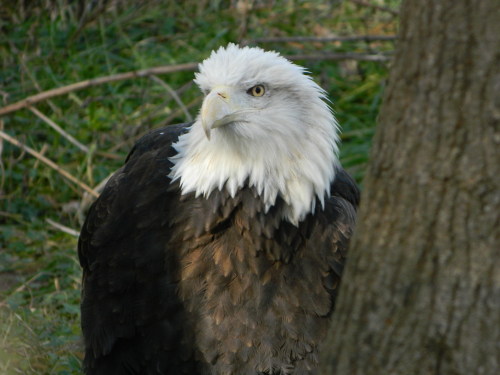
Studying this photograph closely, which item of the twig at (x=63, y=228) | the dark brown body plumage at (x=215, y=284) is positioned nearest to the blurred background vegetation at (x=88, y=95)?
the twig at (x=63, y=228)

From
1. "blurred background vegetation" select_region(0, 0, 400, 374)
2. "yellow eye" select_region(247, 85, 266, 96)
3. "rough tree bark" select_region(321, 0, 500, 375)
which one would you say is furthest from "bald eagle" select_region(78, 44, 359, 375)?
"rough tree bark" select_region(321, 0, 500, 375)

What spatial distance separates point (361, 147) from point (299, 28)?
1.86 meters

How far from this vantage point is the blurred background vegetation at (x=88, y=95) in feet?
Result: 17.2

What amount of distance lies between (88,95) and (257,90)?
358 cm

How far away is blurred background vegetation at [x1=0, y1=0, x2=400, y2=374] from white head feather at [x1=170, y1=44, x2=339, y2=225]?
1.54m

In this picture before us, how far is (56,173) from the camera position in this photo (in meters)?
6.30

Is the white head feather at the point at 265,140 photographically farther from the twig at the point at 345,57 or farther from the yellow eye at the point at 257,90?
the twig at the point at 345,57

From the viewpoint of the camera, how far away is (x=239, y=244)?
358 cm

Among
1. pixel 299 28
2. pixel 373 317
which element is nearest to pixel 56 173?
pixel 299 28

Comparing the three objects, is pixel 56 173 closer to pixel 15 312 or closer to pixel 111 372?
pixel 15 312

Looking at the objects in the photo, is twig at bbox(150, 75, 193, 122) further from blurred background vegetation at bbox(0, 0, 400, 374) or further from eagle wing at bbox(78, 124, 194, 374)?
eagle wing at bbox(78, 124, 194, 374)

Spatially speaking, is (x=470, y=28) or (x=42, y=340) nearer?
(x=470, y=28)

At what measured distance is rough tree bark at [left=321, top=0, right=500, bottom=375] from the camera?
6.93ft

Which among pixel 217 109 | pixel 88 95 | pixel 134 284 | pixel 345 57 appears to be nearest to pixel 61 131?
pixel 88 95
